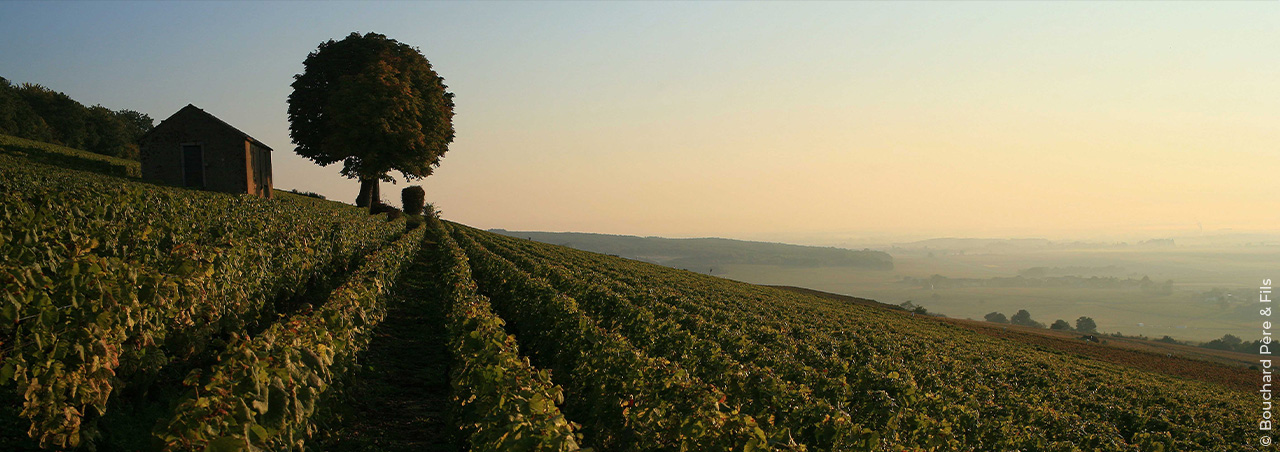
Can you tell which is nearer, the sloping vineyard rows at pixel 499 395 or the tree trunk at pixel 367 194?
the sloping vineyard rows at pixel 499 395

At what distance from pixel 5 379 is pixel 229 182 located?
32572 millimetres

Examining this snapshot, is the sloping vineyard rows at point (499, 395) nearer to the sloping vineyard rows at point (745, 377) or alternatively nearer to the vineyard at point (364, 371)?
the vineyard at point (364, 371)

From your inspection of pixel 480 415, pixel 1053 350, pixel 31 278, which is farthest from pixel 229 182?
pixel 1053 350

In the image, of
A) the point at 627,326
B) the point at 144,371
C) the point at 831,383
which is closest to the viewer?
the point at 144,371

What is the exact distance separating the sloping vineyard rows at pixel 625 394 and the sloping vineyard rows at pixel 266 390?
3064 millimetres

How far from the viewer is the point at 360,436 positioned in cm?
826

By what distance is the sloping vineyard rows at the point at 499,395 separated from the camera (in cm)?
506

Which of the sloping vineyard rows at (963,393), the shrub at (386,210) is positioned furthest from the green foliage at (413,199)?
the sloping vineyard rows at (963,393)

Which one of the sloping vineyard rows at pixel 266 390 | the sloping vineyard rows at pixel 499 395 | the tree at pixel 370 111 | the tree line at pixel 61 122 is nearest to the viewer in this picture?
the sloping vineyard rows at pixel 266 390

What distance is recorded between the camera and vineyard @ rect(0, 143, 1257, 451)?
228 inches

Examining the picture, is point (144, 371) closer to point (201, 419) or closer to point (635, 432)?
point (201, 419)

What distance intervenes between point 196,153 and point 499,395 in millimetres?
34971

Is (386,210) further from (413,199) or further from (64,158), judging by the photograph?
(64,158)

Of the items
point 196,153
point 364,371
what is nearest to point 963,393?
point 364,371
